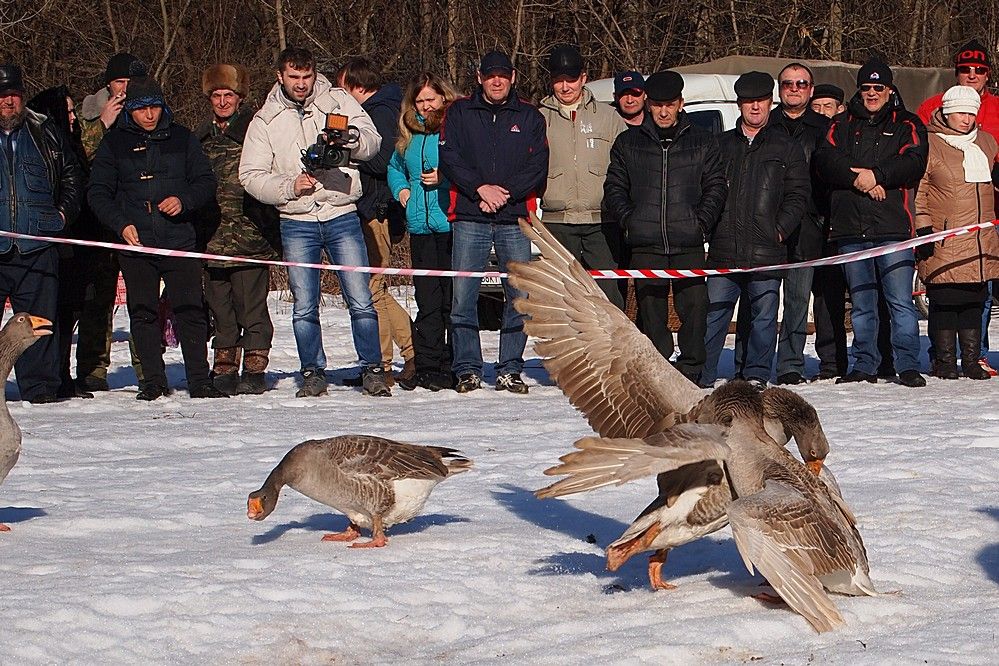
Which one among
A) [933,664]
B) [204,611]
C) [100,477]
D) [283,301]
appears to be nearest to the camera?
[933,664]

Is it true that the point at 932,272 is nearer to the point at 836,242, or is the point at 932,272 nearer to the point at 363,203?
the point at 836,242

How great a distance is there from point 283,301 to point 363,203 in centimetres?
635

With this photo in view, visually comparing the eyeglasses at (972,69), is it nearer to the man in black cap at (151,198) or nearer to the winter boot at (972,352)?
the winter boot at (972,352)

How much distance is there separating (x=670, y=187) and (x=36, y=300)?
4863mm

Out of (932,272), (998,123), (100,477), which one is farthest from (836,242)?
(100,477)

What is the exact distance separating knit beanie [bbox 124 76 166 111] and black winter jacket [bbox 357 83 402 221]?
5.35 feet

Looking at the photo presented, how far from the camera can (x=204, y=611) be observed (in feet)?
17.7

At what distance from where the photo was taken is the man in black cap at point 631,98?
1139 centimetres

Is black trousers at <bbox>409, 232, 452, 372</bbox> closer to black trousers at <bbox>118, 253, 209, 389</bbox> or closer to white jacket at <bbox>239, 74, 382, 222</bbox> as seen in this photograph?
white jacket at <bbox>239, 74, 382, 222</bbox>

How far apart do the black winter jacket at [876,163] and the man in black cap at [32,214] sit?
19.4ft

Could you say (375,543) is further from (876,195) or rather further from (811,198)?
(811,198)

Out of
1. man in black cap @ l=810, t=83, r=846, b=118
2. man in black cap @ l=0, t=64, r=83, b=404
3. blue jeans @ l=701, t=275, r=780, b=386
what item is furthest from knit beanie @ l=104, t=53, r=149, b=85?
man in black cap @ l=810, t=83, r=846, b=118

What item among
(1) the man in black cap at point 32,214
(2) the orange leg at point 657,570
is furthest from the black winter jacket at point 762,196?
(2) the orange leg at point 657,570

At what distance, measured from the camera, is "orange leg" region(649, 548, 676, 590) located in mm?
5855
